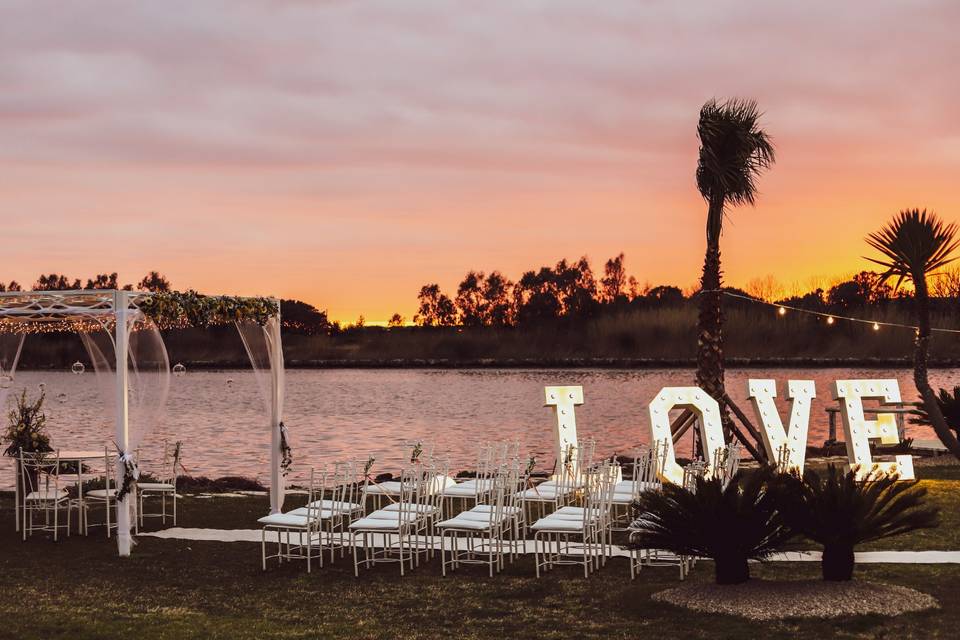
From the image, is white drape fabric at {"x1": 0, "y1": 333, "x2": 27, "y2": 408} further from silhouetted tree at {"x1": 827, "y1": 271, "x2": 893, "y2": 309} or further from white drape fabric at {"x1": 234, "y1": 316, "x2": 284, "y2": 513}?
silhouetted tree at {"x1": 827, "y1": 271, "x2": 893, "y2": 309}

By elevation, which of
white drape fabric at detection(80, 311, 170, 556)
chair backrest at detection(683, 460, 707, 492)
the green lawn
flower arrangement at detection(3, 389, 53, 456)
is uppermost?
white drape fabric at detection(80, 311, 170, 556)

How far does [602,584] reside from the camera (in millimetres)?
10469

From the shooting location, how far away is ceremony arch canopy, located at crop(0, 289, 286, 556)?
513 inches

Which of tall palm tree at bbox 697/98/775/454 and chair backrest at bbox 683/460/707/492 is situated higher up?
tall palm tree at bbox 697/98/775/454

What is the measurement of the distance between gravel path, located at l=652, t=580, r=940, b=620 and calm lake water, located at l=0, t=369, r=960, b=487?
22.4 ft

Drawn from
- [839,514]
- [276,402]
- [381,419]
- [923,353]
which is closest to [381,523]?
[839,514]

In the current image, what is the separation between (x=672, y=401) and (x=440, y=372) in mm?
121087

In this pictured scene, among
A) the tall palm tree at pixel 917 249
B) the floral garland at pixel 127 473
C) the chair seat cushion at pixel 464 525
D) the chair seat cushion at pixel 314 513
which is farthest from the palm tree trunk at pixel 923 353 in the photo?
the floral garland at pixel 127 473

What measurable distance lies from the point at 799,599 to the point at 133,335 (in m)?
9.16

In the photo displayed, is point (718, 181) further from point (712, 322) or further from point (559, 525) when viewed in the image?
point (559, 525)

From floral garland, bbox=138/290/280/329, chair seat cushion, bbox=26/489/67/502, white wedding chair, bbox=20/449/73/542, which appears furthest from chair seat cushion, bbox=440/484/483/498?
chair seat cushion, bbox=26/489/67/502

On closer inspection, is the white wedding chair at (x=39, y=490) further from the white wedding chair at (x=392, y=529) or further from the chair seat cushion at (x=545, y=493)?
the chair seat cushion at (x=545, y=493)

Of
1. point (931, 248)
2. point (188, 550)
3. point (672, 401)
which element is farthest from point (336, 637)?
point (931, 248)

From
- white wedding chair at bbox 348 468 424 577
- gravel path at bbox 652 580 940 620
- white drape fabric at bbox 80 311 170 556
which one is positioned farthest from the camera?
white drape fabric at bbox 80 311 170 556
